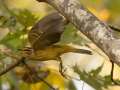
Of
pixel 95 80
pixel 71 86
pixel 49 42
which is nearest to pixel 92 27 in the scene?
pixel 49 42

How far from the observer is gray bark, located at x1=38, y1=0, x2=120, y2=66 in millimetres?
563

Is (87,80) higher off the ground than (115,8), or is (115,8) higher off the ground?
(87,80)

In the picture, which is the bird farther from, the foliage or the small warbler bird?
the foliage

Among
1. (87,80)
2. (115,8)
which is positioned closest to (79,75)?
(87,80)

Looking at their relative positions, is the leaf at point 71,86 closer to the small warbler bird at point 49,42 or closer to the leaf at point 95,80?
the leaf at point 95,80

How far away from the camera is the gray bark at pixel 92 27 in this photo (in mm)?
563

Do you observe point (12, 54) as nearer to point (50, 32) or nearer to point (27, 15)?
point (50, 32)

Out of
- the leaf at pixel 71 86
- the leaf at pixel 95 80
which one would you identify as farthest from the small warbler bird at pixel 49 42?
the leaf at pixel 71 86

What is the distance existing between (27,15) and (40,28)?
197 millimetres

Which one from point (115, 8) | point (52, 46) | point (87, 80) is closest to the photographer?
point (52, 46)

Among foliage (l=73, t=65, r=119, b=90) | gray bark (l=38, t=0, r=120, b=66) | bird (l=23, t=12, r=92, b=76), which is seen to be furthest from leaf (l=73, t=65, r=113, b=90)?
gray bark (l=38, t=0, r=120, b=66)

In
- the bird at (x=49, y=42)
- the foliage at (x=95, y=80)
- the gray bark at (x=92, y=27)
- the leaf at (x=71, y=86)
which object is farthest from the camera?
the leaf at (x=71, y=86)

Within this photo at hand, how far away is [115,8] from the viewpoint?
2.09 m

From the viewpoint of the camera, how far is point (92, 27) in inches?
24.1
